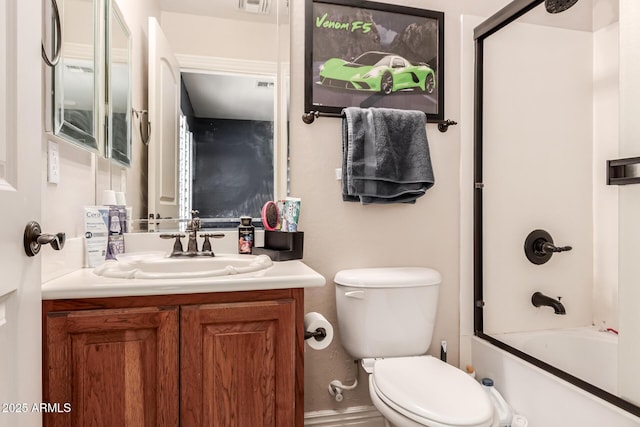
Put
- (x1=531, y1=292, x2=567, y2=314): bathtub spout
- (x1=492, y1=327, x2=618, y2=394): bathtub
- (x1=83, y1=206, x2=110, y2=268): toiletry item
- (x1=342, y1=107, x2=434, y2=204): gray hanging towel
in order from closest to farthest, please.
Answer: (x1=83, y1=206, x2=110, y2=268): toiletry item < (x1=342, y1=107, x2=434, y2=204): gray hanging towel < (x1=492, y1=327, x2=618, y2=394): bathtub < (x1=531, y1=292, x2=567, y2=314): bathtub spout

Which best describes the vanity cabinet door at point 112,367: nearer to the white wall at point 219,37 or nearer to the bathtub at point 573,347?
the white wall at point 219,37

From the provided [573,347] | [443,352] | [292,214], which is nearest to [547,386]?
[443,352]

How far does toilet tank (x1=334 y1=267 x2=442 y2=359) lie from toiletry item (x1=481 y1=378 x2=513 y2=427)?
30 centimetres

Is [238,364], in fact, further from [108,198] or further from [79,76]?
[79,76]

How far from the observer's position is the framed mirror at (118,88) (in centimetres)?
131

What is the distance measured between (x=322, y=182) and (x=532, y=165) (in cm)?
109

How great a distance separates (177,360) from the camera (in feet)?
3.21

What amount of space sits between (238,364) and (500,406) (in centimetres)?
111

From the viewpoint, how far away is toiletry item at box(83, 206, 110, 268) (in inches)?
46.8

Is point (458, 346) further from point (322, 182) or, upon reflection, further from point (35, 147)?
point (35, 147)

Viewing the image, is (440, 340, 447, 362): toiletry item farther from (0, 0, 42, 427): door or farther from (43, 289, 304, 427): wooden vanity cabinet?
(0, 0, 42, 427): door

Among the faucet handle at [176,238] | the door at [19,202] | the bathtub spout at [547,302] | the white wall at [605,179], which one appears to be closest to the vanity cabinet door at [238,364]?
the door at [19,202]

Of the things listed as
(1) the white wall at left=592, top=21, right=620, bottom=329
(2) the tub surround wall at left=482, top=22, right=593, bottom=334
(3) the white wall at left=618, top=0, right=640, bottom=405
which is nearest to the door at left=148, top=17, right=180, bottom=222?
(2) the tub surround wall at left=482, top=22, right=593, bottom=334

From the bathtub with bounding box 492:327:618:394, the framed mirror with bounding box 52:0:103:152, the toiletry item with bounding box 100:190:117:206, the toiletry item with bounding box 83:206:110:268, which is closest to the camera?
the framed mirror with bounding box 52:0:103:152
